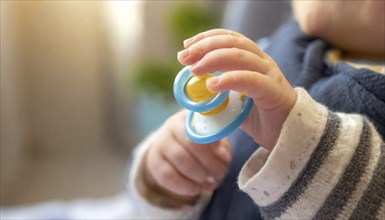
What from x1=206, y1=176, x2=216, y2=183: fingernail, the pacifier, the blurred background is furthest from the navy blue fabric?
the blurred background

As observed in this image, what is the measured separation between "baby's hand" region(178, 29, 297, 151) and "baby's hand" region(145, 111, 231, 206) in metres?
0.13

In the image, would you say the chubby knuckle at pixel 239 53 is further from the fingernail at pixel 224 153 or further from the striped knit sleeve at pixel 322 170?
the fingernail at pixel 224 153

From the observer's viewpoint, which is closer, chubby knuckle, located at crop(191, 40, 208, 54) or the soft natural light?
chubby knuckle, located at crop(191, 40, 208, 54)

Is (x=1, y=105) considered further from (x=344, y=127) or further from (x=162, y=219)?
(x=344, y=127)

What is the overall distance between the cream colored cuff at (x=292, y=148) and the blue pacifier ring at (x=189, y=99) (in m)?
0.05

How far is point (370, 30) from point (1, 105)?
→ 839 millimetres

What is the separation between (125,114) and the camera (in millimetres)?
1479

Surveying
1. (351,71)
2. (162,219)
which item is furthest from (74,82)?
(351,71)

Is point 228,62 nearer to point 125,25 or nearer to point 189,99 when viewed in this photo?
point 189,99

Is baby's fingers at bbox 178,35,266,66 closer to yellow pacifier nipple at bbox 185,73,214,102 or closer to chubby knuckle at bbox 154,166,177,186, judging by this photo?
yellow pacifier nipple at bbox 185,73,214,102

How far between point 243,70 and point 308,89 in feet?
0.53

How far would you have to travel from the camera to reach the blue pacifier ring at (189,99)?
339mm

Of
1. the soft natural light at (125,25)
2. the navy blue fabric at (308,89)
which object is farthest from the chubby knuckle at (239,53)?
the soft natural light at (125,25)

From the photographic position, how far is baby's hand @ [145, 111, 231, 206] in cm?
49
